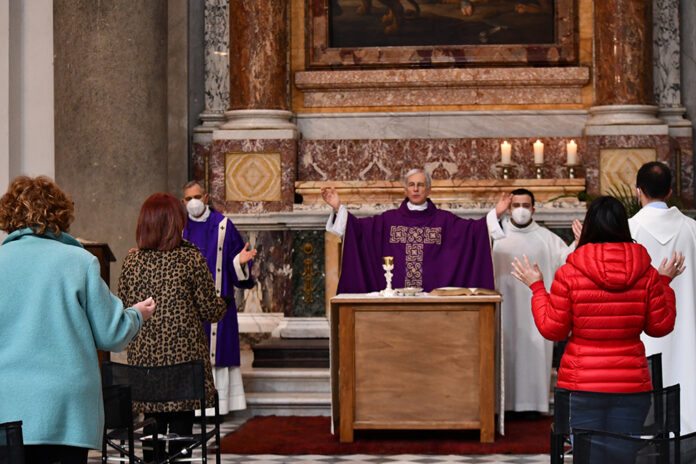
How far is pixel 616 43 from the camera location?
10.5 m

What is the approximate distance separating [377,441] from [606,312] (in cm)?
318

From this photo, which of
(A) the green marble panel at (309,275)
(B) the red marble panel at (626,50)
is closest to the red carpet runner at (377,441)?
(A) the green marble panel at (309,275)

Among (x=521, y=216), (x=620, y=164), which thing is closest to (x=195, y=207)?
(x=521, y=216)

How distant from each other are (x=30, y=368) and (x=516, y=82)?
8088 millimetres

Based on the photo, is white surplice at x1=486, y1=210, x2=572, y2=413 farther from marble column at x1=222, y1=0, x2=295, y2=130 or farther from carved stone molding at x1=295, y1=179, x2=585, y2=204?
marble column at x1=222, y1=0, x2=295, y2=130

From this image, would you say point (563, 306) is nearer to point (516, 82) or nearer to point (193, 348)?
point (193, 348)

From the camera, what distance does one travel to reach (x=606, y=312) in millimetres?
4164

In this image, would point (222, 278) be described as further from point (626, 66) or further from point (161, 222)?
point (626, 66)

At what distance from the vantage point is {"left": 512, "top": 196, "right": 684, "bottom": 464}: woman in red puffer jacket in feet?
13.6

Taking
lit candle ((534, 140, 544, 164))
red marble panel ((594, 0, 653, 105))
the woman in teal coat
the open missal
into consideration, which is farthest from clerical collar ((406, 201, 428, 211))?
the woman in teal coat

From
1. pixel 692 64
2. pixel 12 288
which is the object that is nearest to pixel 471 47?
pixel 692 64

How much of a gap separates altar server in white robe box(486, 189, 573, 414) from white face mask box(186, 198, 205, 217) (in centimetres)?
226

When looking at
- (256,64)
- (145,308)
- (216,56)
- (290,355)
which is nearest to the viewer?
(145,308)

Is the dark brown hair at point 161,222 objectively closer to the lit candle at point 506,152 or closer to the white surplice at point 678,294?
the white surplice at point 678,294
